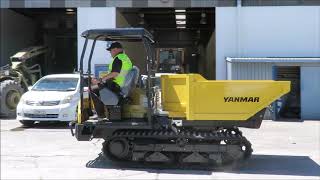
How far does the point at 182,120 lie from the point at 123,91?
1.17m

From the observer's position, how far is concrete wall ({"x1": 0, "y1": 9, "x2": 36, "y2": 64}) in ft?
82.1

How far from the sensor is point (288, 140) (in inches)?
512

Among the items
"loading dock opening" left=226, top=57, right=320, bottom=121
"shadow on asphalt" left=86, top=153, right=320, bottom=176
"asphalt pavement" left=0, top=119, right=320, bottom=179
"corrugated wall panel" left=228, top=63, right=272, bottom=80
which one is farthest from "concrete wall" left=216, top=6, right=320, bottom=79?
"shadow on asphalt" left=86, top=153, right=320, bottom=176

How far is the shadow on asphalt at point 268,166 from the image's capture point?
8891 millimetres

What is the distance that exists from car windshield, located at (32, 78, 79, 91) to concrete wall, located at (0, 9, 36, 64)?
356 inches

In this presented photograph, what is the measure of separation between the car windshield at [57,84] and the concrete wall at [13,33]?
9050mm

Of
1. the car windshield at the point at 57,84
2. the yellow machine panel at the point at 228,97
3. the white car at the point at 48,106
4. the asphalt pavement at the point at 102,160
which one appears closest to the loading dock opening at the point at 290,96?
the asphalt pavement at the point at 102,160

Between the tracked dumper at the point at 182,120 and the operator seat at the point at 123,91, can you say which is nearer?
the tracked dumper at the point at 182,120

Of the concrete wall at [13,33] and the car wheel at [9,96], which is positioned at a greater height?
the concrete wall at [13,33]

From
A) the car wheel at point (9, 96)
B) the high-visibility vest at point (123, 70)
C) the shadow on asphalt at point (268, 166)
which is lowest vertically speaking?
the shadow on asphalt at point (268, 166)

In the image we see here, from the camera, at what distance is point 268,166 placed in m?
9.45

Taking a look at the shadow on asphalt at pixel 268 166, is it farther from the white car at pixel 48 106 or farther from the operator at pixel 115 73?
the white car at pixel 48 106

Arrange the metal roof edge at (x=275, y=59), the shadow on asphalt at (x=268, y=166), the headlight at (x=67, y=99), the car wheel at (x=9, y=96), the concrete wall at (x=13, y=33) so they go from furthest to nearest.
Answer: the concrete wall at (x=13, y=33), the metal roof edge at (x=275, y=59), the car wheel at (x=9, y=96), the headlight at (x=67, y=99), the shadow on asphalt at (x=268, y=166)

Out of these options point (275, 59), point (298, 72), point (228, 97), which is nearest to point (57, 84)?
point (275, 59)
